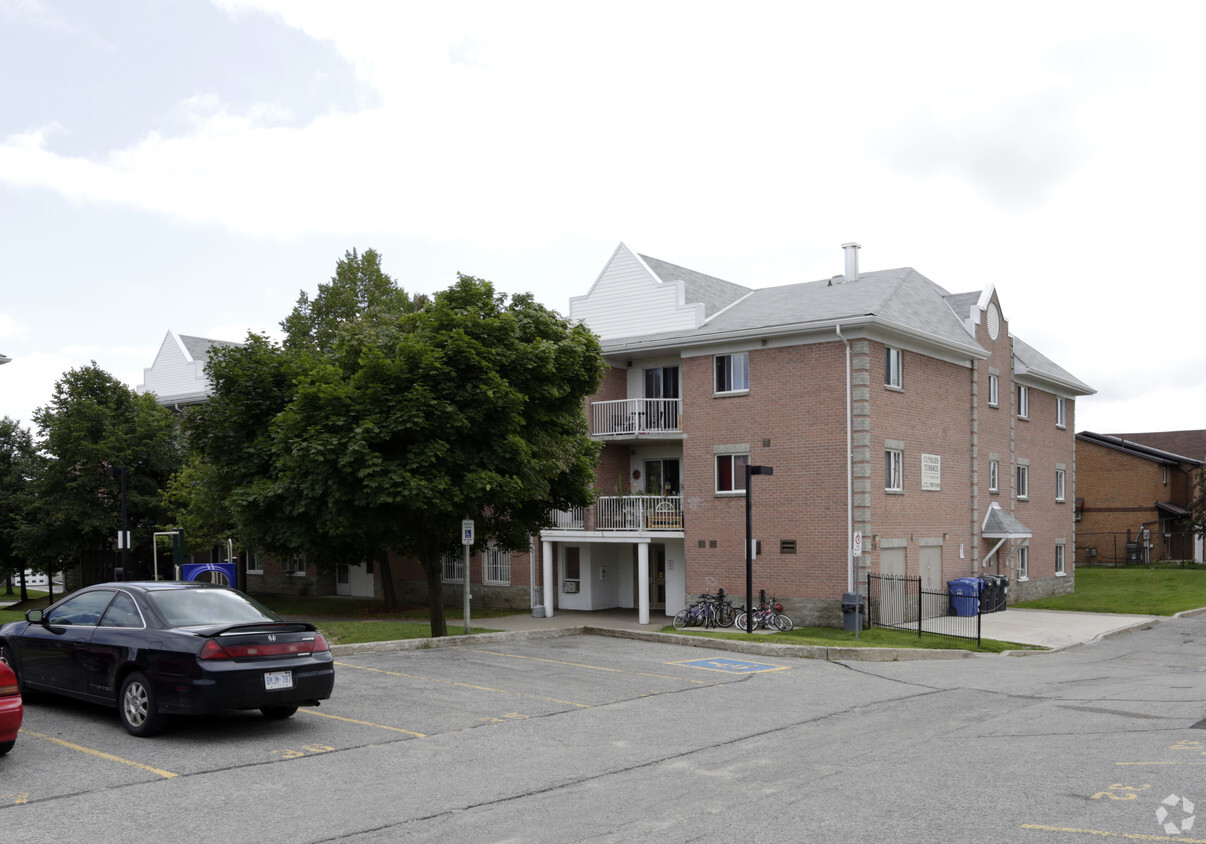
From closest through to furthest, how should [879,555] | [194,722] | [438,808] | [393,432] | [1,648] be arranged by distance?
[438,808]
[194,722]
[1,648]
[393,432]
[879,555]

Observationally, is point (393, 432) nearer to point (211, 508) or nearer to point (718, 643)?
point (718, 643)

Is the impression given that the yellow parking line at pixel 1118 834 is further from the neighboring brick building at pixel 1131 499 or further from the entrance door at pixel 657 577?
the neighboring brick building at pixel 1131 499

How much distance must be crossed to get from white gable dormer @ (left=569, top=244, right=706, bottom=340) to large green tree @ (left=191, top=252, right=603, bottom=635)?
634 centimetres

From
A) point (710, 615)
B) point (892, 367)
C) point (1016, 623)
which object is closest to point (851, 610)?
point (710, 615)

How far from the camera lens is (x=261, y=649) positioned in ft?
34.8

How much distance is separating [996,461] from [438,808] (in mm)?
27384

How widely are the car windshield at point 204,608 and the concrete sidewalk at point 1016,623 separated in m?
11.7

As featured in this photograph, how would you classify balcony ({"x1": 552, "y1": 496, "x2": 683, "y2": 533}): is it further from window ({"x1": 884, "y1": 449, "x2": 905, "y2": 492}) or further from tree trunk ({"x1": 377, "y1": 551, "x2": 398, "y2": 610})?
tree trunk ({"x1": 377, "y1": 551, "x2": 398, "y2": 610})

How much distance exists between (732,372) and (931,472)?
19.9 ft

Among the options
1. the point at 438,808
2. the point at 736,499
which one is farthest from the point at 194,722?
the point at 736,499

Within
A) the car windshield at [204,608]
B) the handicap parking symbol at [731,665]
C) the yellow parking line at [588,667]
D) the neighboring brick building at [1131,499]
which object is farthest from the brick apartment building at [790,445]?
the neighboring brick building at [1131,499]

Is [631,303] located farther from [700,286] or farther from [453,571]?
[453,571]

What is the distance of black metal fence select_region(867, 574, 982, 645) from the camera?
A: 79.8 ft

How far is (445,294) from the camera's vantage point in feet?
68.8
